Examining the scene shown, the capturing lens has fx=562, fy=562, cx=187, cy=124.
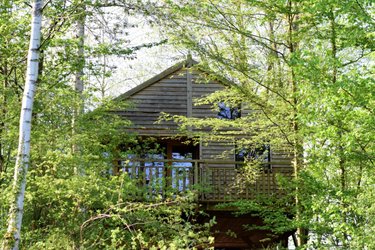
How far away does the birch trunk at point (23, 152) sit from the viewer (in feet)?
23.0

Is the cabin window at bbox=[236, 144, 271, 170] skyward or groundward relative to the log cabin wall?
groundward

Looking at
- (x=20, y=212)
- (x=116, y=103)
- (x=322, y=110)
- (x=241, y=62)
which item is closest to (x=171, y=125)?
(x=116, y=103)

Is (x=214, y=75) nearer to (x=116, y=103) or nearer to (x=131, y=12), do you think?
(x=116, y=103)

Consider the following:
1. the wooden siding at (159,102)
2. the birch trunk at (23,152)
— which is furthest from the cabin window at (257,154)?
the birch trunk at (23,152)

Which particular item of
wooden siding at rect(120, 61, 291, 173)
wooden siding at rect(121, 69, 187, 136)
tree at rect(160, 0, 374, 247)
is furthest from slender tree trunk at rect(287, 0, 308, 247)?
wooden siding at rect(121, 69, 187, 136)

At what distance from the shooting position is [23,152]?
735 centimetres

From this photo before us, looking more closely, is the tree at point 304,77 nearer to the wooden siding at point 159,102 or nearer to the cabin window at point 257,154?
the cabin window at point 257,154

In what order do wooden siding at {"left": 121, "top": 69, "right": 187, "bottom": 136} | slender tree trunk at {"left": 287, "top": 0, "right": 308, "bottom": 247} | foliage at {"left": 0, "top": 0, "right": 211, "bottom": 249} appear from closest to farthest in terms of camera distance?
1. foliage at {"left": 0, "top": 0, "right": 211, "bottom": 249}
2. slender tree trunk at {"left": 287, "top": 0, "right": 308, "bottom": 247}
3. wooden siding at {"left": 121, "top": 69, "right": 187, "bottom": 136}

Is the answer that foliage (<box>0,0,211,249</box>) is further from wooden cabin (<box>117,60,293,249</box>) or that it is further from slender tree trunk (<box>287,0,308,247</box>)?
wooden cabin (<box>117,60,293,249</box>)

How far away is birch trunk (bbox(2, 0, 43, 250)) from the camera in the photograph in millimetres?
7004

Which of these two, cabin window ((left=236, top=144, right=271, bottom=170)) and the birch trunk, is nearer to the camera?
the birch trunk

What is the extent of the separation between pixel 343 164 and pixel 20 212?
6028mm

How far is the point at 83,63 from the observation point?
1002 centimetres

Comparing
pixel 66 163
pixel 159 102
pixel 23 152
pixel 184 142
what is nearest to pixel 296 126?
pixel 184 142
